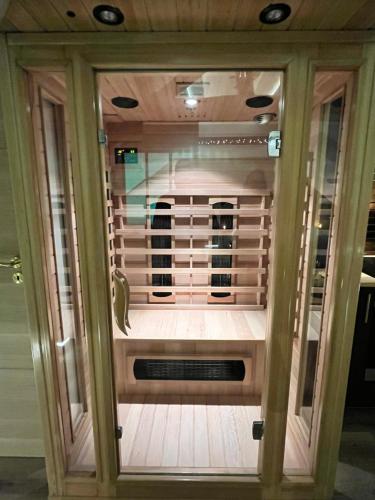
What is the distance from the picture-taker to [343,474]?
5.58 feet

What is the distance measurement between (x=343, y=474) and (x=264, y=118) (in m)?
2.39

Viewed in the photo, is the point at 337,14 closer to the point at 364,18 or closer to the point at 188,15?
the point at 364,18

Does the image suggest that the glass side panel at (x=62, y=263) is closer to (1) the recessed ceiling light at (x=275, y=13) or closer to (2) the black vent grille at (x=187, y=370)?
(2) the black vent grille at (x=187, y=370)

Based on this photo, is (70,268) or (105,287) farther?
(70,268)

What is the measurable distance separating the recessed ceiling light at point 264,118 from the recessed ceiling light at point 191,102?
0.52m

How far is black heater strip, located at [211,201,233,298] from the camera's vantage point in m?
2.60

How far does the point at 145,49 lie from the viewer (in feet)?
3.66

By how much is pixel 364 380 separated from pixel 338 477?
2.51 ft

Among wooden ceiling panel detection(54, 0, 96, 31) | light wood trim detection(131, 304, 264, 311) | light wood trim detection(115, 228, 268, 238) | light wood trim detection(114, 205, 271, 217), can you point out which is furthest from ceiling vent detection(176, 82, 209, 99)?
light wood trim detection(131, 304, 264, 311)

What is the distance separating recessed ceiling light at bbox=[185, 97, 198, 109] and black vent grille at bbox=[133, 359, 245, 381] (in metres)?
1.87

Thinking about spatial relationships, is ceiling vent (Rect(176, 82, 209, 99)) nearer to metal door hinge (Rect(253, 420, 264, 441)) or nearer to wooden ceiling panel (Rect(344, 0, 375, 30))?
wooden ceiling panel (Rect(344, 0, 375, 30))

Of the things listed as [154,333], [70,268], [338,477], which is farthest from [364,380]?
[70,268]

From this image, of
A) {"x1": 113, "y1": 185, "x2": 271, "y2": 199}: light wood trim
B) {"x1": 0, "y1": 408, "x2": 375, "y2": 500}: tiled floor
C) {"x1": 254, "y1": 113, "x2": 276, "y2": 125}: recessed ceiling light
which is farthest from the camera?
{"x1": 113, "y1": 185, "x2": 271, "y2": 199}: light wood trim

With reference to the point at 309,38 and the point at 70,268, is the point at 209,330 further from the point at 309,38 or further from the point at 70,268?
the point at 309,38
